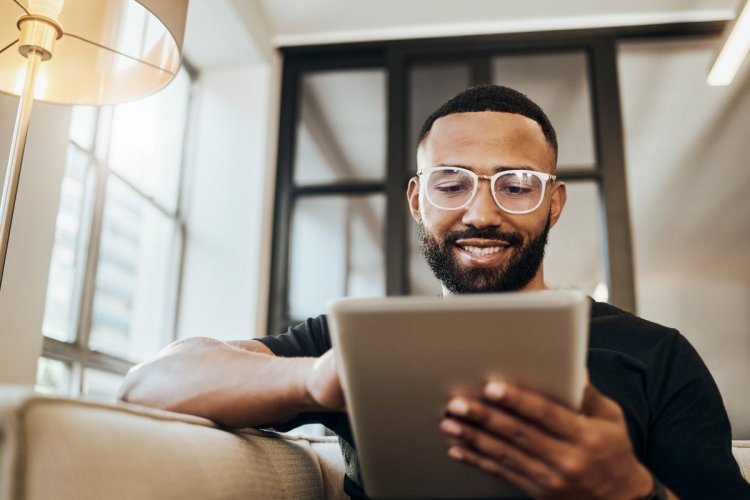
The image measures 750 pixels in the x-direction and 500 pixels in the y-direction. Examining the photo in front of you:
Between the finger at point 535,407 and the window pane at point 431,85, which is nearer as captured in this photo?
the finger at point 535,407

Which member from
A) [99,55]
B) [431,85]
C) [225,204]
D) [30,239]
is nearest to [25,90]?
[99,55]

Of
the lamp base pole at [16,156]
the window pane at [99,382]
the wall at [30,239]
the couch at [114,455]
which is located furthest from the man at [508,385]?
the window pane at [99,382]

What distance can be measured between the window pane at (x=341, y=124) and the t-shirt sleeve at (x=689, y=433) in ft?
9.01

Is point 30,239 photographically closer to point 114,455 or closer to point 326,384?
point 326,384

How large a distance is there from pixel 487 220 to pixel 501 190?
0.21 feet

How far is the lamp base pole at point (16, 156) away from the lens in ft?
4.33

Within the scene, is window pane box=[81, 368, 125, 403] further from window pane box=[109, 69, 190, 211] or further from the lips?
the lips

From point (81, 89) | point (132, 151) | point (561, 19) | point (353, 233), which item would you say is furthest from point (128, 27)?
point (561, 19)

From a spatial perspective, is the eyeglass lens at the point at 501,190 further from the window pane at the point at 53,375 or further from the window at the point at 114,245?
the window pane at the point at 53,375

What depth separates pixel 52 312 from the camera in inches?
95.2

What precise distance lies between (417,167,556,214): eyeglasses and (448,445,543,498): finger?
0.68 m

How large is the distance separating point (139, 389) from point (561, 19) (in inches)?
122

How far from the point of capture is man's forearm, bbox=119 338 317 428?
35.1 inches

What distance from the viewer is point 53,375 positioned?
2424 millimetres
